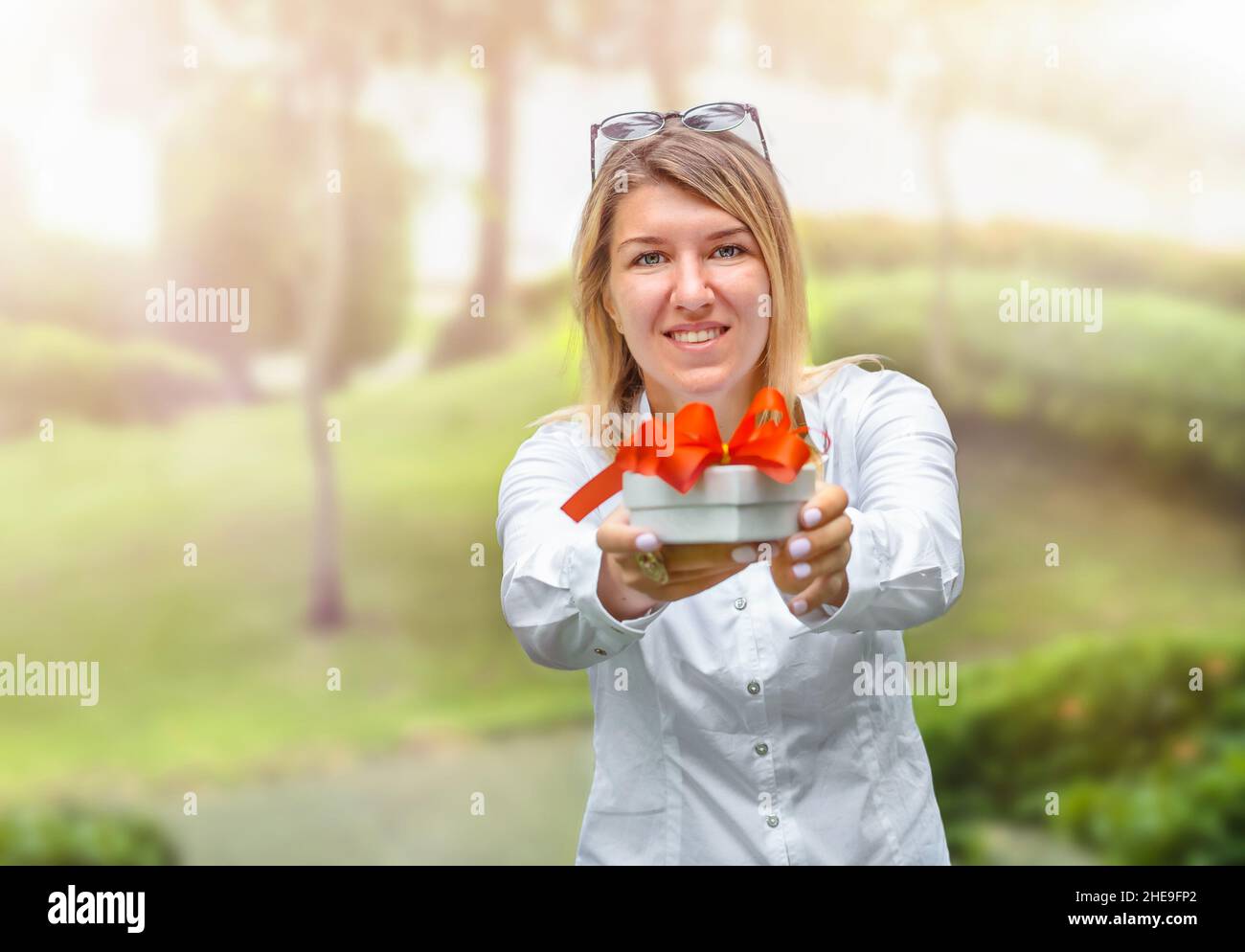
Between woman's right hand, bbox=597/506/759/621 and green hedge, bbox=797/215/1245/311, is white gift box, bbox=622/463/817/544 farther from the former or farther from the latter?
green hedge, bbox=797/215/1245/311

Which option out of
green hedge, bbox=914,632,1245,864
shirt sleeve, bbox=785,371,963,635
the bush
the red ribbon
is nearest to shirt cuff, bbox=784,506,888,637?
shirt sleeve, bbox=785,371,963,635

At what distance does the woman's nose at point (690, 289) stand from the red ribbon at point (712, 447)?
224 mm

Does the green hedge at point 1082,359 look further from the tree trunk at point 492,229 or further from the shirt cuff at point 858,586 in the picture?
the shirt cuff at point 858,586

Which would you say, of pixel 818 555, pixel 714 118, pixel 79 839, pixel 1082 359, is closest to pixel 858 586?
pixel 818 555

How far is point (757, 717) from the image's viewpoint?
1420 millimetres

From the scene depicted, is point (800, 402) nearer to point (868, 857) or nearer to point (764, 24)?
point (868, 857)

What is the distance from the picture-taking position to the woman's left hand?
1155mm

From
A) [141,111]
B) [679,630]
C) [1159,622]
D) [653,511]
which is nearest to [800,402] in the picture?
[679,630]

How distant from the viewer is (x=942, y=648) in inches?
176

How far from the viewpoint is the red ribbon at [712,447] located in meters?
1.15

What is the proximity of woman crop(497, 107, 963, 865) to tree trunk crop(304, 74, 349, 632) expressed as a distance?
3164 millimetres

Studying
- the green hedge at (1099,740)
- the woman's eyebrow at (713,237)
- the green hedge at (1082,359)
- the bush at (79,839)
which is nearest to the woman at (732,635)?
the woman's eyebrow at (713,237)

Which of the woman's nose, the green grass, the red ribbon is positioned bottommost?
the green grass

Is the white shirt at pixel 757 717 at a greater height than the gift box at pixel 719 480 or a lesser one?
lesser
